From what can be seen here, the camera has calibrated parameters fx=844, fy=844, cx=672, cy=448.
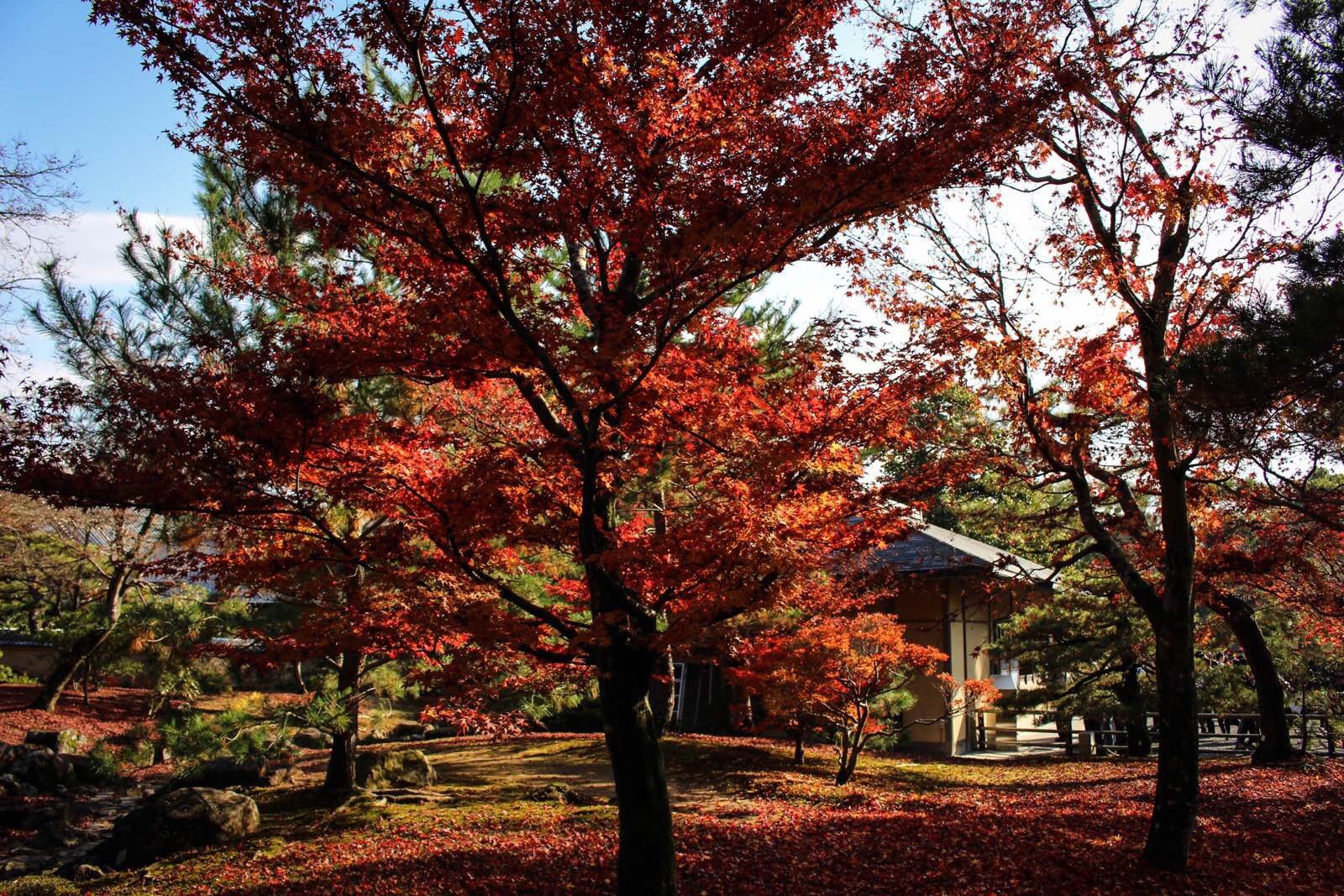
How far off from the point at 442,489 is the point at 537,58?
10.3 ft

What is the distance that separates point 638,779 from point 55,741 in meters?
13.2

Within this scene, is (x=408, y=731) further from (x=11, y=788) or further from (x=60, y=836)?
(x=60, y=836)

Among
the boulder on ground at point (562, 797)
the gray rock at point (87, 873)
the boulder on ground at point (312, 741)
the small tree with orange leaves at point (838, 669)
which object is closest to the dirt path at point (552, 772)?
the boulder on ground at point (562, 797)

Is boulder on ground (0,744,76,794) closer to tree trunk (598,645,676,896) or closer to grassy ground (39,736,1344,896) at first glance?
grassy ground (39,736,1344,896)

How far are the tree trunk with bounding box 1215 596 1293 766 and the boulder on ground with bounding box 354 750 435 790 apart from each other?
12340 millimetres

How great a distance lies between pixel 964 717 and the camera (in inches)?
686

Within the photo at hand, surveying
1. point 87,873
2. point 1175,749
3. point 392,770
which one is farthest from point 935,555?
point 87,873

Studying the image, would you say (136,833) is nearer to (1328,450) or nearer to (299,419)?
(299,419)

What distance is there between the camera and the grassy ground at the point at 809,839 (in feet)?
23.0

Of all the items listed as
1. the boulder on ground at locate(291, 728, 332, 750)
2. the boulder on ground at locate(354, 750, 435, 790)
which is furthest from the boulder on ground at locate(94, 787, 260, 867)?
the boulder on ground at locate(291, 728, 332, 750)

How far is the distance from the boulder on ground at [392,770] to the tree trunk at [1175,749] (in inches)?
363

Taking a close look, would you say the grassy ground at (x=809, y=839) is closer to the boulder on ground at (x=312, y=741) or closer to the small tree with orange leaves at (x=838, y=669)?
the small tree with orange leaves at (x=838, y=669)

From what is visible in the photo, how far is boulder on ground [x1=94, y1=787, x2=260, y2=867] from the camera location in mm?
8695

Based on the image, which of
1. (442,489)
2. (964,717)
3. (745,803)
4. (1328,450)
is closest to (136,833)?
(442,489)
